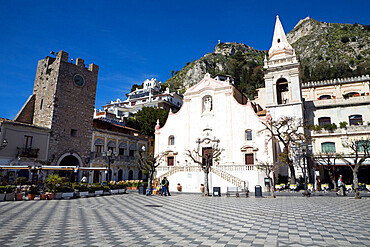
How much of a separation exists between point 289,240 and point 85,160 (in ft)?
111

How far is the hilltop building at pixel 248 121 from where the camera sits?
32406 millimetres

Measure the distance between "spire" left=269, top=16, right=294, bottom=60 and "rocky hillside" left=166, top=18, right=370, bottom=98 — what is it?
112 feet

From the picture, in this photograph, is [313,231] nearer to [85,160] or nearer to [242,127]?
[242,127]

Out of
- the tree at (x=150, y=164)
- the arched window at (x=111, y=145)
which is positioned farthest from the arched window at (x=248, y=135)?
the arched window at (x=111, y=145)

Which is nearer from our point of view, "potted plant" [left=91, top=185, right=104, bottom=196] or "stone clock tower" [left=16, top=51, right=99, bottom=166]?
"potted plant" [left=91, top=185, right=104, bottom=196]

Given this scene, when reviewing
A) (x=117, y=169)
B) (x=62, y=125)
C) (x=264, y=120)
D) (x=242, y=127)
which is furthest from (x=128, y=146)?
(x=264, y=120)

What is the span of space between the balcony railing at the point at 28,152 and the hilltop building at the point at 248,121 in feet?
49.5

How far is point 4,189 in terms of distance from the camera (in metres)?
17.4

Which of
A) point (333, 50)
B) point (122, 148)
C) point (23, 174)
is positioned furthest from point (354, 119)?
point (333, 50)

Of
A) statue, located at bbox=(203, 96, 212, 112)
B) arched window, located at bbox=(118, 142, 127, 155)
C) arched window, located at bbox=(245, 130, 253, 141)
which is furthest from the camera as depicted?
→ arched window, located at bbox=(118, 142, 127, 155)

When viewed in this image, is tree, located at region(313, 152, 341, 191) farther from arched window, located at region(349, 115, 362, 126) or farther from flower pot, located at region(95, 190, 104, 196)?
flower pot, located at region(95, 190, 104, 196)

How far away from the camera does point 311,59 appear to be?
92500mm

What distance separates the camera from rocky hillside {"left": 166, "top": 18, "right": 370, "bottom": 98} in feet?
246

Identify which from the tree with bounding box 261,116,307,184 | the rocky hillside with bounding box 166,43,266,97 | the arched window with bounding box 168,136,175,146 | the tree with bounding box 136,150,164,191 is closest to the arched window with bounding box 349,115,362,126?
the tree with bounding box 261,116,307,184
